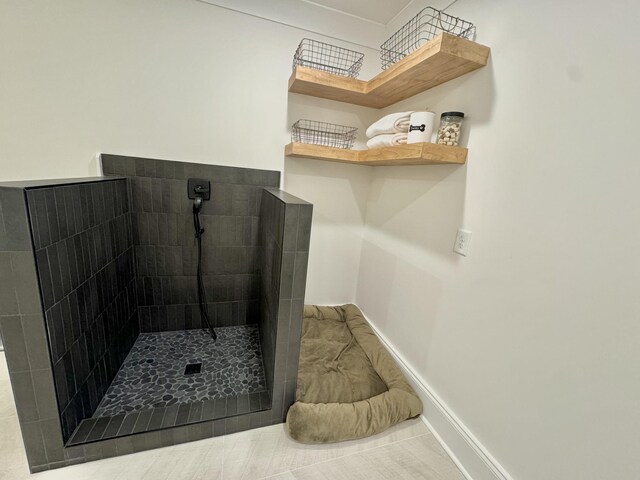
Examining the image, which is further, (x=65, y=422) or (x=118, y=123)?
(x=118, y=123)

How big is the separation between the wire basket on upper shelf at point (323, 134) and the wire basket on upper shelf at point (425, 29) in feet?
1.58

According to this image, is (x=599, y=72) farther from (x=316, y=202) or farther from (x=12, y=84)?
(x=12, y=84)

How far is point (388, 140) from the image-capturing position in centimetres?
142

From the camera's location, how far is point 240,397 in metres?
1.34

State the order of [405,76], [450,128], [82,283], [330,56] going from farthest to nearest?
[330,56] < [405,76] < [450,128] < [82,283]

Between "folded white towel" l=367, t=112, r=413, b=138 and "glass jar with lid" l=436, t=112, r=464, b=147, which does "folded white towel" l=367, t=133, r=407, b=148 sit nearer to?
"folded white towel" l=367, t=112, r=413, b=138

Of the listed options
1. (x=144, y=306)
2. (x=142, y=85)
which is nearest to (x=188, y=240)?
(x=144, y=306)

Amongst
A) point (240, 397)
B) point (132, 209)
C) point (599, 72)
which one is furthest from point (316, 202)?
point (599, 72)

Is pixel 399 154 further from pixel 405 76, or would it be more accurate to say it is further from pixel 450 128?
pixel 405 76

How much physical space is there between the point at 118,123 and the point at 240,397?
164 cm

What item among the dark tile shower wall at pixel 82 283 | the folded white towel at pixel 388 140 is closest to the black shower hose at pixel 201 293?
the dark tile shower wall at pixel 82 283

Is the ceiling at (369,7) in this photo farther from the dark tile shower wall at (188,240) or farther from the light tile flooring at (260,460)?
the light tile flooring at (260,460)

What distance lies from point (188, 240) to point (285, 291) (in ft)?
3.16

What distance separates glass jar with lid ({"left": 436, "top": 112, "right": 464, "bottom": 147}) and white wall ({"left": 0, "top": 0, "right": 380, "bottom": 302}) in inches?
36.4
